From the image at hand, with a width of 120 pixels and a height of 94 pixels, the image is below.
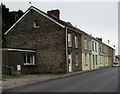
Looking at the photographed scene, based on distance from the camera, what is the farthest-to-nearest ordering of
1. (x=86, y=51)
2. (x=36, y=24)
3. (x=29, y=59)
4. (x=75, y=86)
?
1. (x=86, y=51)
2. (x=36, y=24)
3. (x=29, y=59)
4. (x=75, y=86)

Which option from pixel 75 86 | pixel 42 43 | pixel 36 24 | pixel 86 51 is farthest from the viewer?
Answer: pixel 86 51

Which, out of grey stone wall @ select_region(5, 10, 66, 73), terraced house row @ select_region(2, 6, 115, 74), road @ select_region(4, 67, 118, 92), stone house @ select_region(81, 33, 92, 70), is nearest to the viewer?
road @ select_region(4, 67, 118, 92)

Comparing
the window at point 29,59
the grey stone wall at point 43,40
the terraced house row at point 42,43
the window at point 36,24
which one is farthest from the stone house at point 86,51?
the window at point 29,59

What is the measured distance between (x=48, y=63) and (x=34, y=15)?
20.4 feet

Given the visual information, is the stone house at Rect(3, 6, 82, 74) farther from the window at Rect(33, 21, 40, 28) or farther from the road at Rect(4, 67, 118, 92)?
the road at Rect(4, 67, 118, 92)

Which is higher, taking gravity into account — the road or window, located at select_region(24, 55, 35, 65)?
window, located at select_region(24, 55, 35, 65)

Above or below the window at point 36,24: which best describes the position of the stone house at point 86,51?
below

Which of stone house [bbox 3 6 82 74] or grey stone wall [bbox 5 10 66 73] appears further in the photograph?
grey stone wall [bbox 5 10 66 73]

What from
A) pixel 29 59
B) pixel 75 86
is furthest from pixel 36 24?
pixel 75 86

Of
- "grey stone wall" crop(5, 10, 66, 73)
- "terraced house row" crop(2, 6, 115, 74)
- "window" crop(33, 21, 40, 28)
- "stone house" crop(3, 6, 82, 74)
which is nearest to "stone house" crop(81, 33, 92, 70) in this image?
"terraced house row" crop(2, 6, 115, 74)

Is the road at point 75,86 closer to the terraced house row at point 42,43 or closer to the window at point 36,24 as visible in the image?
the terraced house row at point 42,43

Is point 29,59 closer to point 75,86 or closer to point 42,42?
point 42,42

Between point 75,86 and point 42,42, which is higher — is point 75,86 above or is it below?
below

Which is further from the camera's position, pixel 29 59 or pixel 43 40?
pixel 43 40
